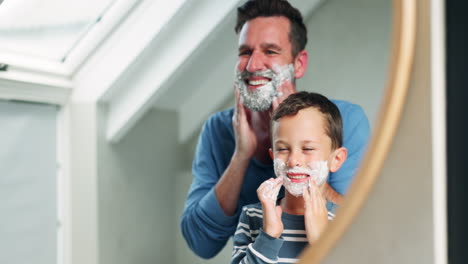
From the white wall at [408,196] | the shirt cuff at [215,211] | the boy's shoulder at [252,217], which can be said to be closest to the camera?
the white wall at [408,196]

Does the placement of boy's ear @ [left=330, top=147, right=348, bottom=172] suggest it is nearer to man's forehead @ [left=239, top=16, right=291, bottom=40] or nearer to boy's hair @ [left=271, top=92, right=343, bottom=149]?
boy's hair @ [left=271, top=92, right=343, bottom=149]

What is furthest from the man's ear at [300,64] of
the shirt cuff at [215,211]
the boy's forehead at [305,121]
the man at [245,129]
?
the shirt cuff at [215,211]

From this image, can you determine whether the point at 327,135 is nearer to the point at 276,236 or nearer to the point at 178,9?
the point at 276,236

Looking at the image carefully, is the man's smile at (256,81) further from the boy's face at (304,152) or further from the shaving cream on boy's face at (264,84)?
the boy's face at (304,152)

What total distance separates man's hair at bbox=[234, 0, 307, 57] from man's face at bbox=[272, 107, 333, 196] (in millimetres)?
139

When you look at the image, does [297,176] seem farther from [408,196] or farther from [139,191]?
[139,191]

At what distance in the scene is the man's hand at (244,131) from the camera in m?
0.64

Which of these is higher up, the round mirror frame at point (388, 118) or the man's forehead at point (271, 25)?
the man's forehead at point (271, 25)

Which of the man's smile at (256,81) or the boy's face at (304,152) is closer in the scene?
the boy's face at (304,152)

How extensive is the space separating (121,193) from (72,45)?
224mm

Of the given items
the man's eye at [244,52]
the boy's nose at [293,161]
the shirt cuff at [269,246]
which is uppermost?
the man's eye at [244,52]

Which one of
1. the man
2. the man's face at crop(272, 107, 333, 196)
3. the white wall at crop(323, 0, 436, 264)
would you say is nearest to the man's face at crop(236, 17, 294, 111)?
the man

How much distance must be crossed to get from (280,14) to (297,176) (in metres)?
0.25

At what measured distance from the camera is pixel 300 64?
62cm
